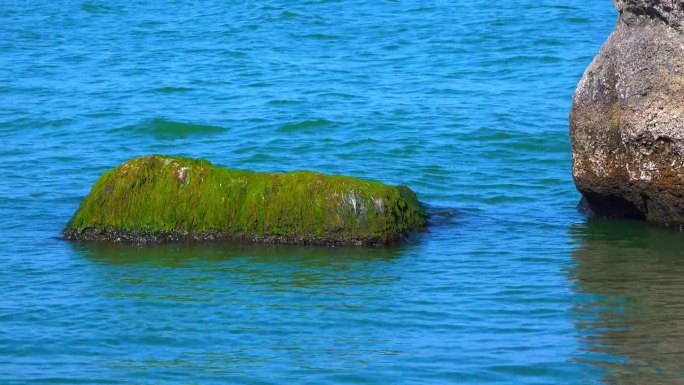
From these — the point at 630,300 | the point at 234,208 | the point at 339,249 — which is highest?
the point at 234,208

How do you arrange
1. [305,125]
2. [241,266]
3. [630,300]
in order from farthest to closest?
[305,125] < [241,266] < [630,300]

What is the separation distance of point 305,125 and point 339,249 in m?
7.64

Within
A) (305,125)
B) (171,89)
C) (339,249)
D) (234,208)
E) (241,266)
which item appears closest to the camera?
(241,266)

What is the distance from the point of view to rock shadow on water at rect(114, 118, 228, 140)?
19125 mm

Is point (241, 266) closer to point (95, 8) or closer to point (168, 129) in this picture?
point (168, 129)

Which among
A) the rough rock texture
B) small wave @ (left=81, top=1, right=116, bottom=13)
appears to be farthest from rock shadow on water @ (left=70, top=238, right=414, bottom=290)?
small wave @ (left=81, top=1, right=116, bottom=13)

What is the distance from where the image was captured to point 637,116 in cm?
1196

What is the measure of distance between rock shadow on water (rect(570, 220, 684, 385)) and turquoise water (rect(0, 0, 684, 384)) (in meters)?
0.03

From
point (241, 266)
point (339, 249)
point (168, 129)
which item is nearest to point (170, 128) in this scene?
point (168, 129)

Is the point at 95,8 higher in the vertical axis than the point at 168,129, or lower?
higher

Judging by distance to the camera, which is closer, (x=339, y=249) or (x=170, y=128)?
(x=339, y=249)

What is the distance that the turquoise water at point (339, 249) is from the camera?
8805 mm

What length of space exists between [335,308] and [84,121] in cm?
1114

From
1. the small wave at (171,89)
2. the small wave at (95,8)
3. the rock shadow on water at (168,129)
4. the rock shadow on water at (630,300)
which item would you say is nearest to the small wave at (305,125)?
the rock shadow on water at (168,129)
